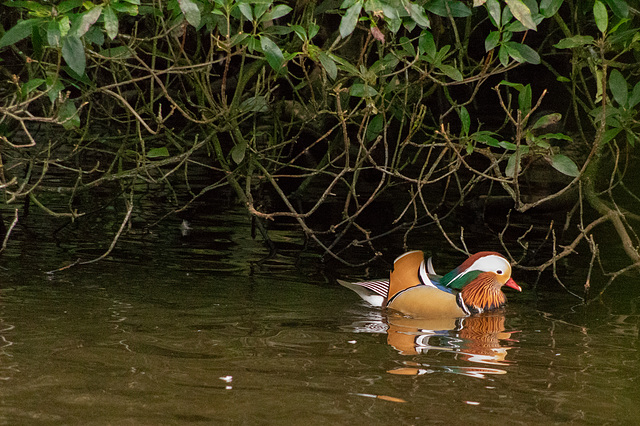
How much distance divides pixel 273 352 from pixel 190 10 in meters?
1.97

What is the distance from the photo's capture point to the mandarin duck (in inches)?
257

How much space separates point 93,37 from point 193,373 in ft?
6.74

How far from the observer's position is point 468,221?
9961mm

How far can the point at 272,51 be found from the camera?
538 cm

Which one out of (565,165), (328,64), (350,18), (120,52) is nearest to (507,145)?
(565,165)

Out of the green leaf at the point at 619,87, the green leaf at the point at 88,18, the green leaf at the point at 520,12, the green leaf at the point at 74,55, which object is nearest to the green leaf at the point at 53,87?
the green leaf at the point at 74,55

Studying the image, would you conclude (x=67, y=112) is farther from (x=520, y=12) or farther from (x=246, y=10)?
(x=520, y=12)

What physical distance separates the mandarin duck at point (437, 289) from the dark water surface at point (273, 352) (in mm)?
146

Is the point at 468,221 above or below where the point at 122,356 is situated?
above

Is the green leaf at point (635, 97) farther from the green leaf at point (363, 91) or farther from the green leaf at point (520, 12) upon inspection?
the green leaf at point (363, 91)

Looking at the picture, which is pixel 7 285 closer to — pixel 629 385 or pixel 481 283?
pixel 481 283

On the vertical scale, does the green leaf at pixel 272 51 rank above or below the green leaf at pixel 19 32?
above

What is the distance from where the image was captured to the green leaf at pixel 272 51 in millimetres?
5328

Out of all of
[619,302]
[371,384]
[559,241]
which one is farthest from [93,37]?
[559,241]
